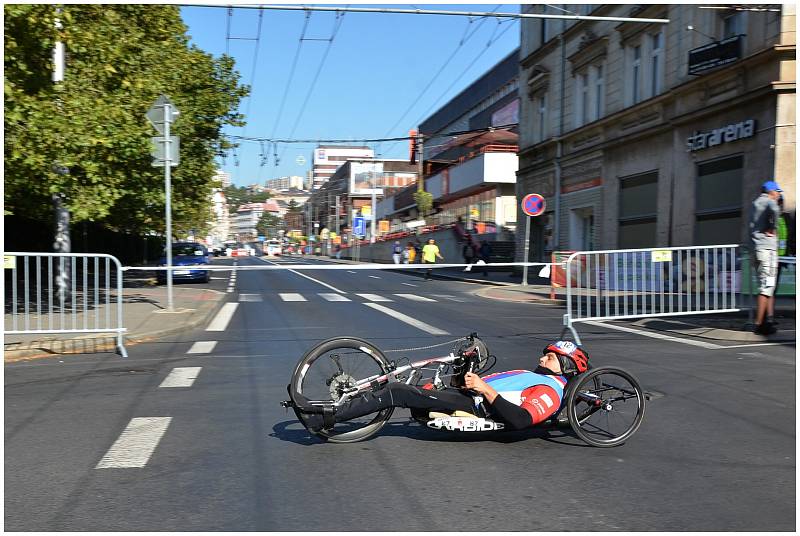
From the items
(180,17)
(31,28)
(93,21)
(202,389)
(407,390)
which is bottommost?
(202,389)

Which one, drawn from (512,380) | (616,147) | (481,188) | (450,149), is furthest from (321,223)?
(512,380)

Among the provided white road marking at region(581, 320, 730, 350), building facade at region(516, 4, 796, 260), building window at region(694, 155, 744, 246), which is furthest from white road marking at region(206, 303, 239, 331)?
building window at region(694, 155, 744, 246)

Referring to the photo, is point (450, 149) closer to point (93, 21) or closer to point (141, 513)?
point (93, 21)

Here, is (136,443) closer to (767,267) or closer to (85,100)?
(767,267)

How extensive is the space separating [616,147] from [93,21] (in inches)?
706

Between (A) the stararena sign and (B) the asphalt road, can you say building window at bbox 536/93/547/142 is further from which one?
(B) the asphalt road

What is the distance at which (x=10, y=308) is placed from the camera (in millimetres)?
9781

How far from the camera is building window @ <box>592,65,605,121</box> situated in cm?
2684

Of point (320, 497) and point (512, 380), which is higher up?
point (512, 380)

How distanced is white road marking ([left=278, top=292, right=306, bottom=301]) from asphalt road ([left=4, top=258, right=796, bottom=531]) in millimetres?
9977

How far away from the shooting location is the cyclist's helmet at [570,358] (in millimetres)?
5117

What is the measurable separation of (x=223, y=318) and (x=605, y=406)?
389 inches

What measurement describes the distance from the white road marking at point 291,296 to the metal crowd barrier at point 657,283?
366 inches

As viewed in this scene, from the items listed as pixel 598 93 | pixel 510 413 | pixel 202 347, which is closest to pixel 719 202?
pixel 598 93
